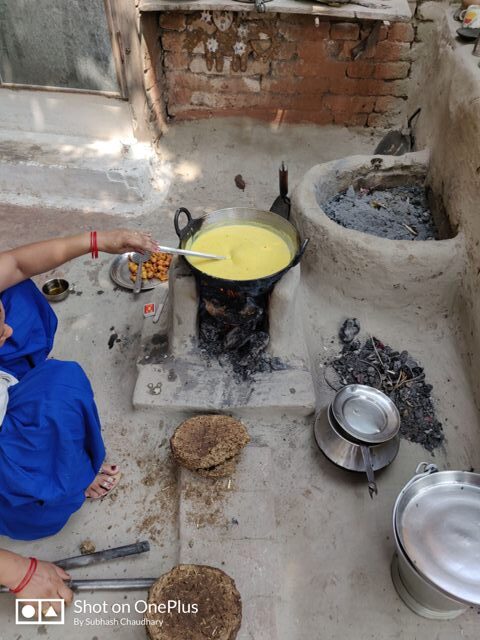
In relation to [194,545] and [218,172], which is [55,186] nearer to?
[218,172]

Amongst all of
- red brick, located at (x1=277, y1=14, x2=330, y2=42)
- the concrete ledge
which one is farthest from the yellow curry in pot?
red brick, located at (x1=277, y1=14, x2=330, y2=42)

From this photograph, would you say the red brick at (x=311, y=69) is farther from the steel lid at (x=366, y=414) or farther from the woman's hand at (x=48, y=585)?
the woman's hand at (x=48, y=585)

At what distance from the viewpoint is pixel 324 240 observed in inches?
122

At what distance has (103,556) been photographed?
2152 millimetres

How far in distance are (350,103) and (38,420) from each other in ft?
14.8

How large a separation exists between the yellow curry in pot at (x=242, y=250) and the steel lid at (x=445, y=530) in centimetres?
118

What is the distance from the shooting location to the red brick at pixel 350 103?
16.1 feet

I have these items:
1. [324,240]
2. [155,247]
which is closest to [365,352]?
[324,240]

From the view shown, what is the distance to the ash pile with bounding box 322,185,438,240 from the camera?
3.41 meters

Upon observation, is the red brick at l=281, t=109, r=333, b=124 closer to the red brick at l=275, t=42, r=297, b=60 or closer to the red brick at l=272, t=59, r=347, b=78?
the red brick at l=272, t=59, r=347, b=78

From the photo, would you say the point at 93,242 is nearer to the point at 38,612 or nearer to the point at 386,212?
the point at 38,612

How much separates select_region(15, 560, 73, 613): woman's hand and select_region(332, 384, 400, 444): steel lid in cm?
142

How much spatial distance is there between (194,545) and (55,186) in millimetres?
3466

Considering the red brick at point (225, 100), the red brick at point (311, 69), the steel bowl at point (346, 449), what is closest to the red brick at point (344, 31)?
the red brick at point (311, 69)
